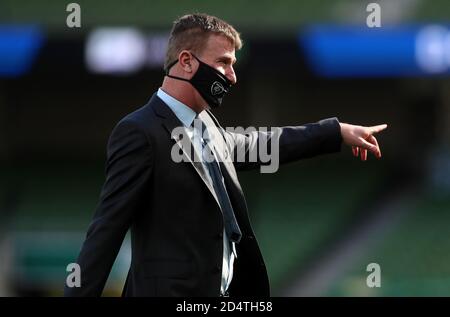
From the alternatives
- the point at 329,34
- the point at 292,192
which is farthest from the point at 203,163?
the point at 292,192

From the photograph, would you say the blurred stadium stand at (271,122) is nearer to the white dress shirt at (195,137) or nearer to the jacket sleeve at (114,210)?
the white dress shirt at (195,137)

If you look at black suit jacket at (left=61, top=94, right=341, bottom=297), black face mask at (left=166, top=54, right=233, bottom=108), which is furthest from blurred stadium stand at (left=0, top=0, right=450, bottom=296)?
black suit jacket at (left=61, top=94, right=341, bottom=297)

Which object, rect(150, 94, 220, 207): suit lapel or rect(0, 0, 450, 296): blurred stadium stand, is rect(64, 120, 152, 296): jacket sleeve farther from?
rect(0, 0, 450, 296): blurred stadium stand

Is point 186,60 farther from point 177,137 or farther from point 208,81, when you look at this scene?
point 177,137

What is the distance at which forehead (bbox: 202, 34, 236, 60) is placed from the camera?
3848mm

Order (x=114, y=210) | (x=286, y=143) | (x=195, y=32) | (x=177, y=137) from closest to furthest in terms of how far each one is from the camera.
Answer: (x=114, y=210) < (x=177, y=137) < (x=195, y=32) < (x=286, y=143)

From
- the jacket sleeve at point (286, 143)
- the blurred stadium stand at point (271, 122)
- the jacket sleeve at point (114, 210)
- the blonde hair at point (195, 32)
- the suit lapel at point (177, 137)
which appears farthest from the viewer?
the blurred stadium stand at point (271, 122)

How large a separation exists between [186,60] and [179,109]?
203 mm

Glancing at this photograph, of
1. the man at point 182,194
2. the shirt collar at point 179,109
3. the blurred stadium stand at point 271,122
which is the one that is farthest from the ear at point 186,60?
the blurred stadium stand at point 271,122

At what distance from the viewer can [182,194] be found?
3656 millimetres

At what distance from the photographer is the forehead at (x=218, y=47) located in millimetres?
3848

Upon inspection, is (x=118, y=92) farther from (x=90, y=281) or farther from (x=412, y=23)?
(x=90, y=281)

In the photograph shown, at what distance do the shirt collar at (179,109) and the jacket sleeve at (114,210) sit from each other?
25cm

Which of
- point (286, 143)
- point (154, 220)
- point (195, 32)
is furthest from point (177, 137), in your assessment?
point (286, 143)
